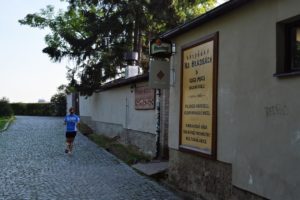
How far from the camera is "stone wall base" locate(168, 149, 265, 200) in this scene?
27.7 feet

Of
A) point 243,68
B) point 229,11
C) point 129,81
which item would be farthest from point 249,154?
point 129,81

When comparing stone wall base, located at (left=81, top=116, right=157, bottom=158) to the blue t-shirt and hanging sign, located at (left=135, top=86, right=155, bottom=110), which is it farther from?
the blue t-shirt

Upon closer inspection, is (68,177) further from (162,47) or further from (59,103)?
(59,103)

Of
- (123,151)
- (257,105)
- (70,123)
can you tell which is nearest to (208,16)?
(257,105)

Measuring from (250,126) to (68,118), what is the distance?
1150cm

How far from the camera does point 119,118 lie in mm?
21406

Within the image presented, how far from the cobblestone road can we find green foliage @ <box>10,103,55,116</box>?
37.3 meters

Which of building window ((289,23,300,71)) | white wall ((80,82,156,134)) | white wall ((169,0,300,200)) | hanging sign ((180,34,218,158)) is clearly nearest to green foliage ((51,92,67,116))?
white wall ((80,82,156,134))

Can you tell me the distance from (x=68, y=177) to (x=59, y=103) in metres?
42.7

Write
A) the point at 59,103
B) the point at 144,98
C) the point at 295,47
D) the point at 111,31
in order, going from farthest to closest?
the point at 59,103 < the point at 111,31 < the point at 144,98 < the point at 295,47

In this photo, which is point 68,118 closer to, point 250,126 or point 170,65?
point 170,65

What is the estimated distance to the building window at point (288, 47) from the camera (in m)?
6.88

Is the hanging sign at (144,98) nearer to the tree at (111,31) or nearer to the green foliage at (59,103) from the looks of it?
the tree at (111,31)

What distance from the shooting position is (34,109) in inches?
2304
